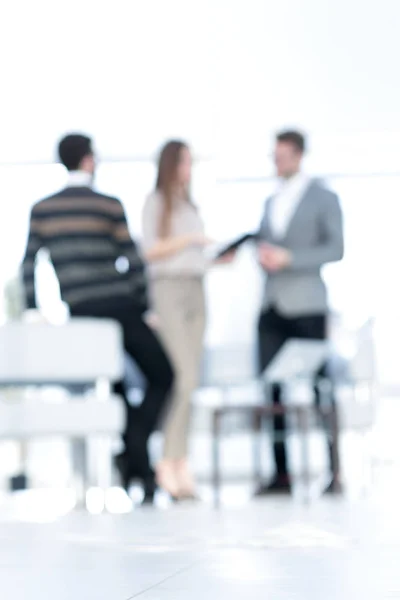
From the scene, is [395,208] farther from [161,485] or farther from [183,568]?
[183,568]

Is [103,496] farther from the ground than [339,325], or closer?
closer

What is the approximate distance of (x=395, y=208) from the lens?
40.6 ft

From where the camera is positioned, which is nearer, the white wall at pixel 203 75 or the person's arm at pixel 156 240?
the person's arm at pixel 156 240

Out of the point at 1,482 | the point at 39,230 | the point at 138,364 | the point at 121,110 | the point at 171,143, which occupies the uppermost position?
the point at 121,110

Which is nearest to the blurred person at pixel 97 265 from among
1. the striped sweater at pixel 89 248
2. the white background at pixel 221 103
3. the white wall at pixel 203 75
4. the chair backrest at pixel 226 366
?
the striped sweater at pixel 89 248

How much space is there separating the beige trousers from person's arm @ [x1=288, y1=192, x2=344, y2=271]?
380 mm

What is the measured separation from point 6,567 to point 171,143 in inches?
110

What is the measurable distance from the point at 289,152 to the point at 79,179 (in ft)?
2.93

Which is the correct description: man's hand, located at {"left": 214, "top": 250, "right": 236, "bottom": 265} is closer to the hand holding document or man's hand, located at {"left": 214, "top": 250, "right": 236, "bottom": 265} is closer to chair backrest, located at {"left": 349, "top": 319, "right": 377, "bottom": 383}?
the hand holding document

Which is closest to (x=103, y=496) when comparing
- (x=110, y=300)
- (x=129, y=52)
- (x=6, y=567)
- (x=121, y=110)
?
(x=110, y=300)

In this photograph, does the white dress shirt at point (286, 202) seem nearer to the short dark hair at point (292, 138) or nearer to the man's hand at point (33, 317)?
the short dark hair at point (292, 138)

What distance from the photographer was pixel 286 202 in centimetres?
516

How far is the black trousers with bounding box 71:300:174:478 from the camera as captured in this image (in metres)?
4.61

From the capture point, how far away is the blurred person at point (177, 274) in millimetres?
4914
